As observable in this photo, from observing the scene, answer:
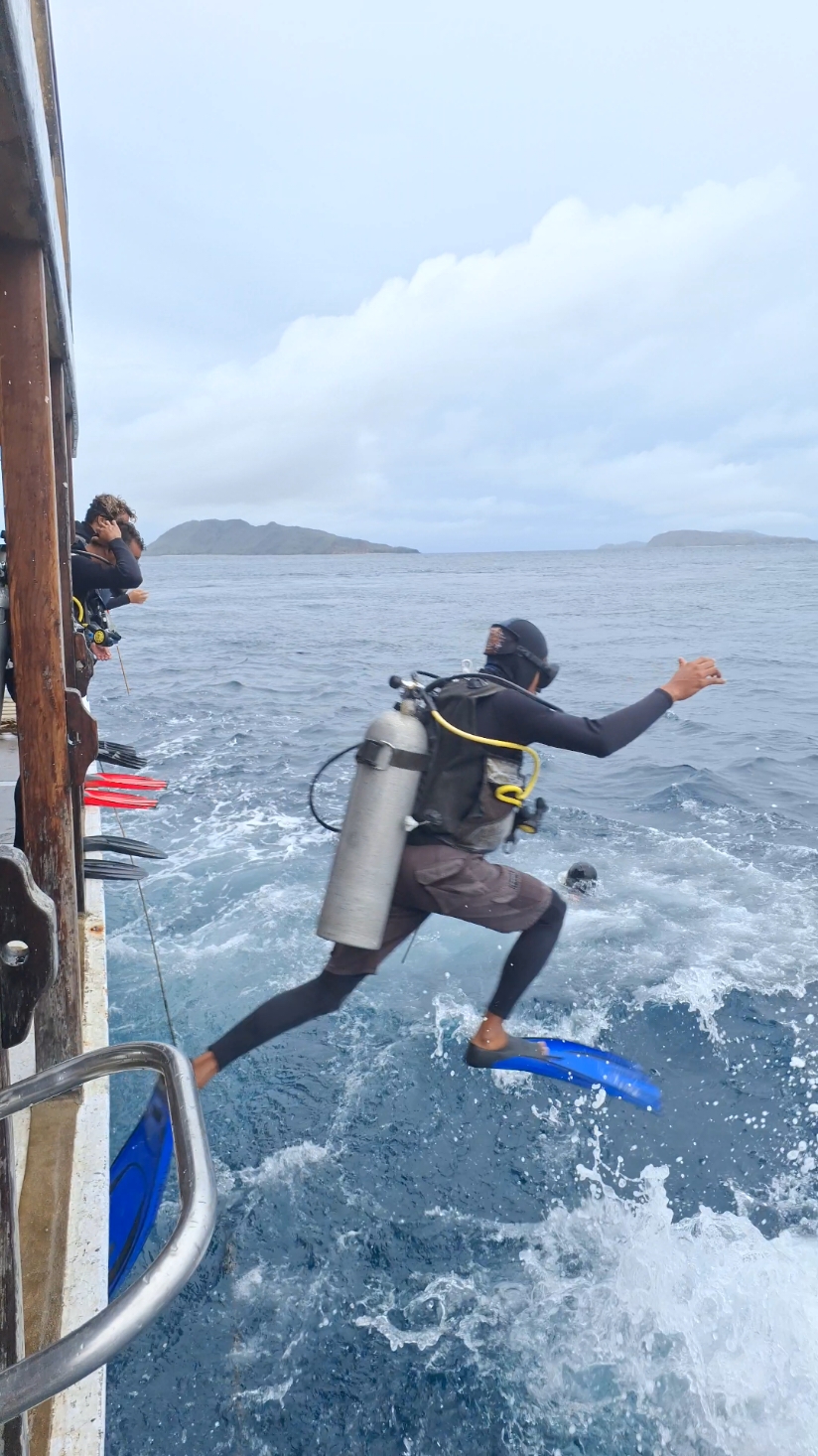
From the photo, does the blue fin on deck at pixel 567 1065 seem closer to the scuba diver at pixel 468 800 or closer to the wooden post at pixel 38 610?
the scuba diver at pixel 468 800

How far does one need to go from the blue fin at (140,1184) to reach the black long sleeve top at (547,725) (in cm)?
195

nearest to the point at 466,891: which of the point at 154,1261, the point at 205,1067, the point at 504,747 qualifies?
the point at 504,747

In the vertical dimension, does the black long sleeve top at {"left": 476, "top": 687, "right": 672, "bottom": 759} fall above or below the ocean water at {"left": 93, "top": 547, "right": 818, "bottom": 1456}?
above

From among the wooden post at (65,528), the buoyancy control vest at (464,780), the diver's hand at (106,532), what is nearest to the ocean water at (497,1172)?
the wooden post at (65,528)

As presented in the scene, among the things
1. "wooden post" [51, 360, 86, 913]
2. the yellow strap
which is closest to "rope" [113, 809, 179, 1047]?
"wooden post" [51, 360, 86, 913]

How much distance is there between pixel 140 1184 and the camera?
3.43 m

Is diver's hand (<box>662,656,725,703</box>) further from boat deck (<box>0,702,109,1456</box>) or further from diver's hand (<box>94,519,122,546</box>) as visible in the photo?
diver's hand (<box>94,519,122,546</box>)

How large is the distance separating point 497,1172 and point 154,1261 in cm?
401

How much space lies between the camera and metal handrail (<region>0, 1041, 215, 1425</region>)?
1188 mm

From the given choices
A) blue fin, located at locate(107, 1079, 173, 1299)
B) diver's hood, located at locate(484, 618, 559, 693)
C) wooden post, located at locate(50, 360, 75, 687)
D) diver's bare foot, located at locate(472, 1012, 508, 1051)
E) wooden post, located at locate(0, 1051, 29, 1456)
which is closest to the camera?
wooden post, located at locate(0, 1051, 29, 1456)

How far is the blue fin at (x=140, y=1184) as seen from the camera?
319cm

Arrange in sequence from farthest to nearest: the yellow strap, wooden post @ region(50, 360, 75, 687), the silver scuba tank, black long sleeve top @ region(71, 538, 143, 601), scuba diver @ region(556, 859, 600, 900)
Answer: scuba diver @ region(556, 859, 600, 900), black long sleeve top @ region(71, 538, 143, 601), wooden post @ region(50, 360, 75, 687), the yellow strap, the silver scuba tank

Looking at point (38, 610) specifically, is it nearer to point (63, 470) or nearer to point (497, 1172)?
point (63, 470)

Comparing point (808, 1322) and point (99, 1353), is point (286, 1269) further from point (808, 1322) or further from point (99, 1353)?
point (99, 1353)
